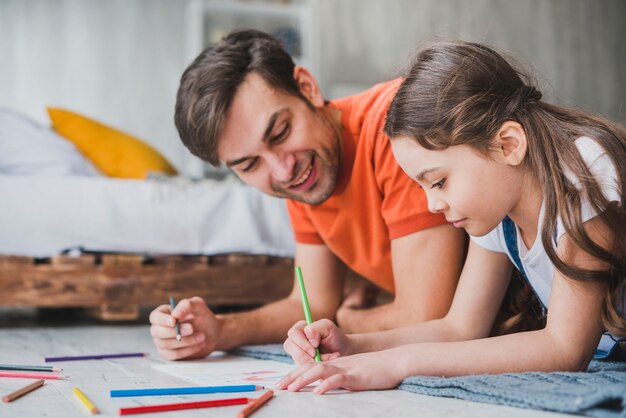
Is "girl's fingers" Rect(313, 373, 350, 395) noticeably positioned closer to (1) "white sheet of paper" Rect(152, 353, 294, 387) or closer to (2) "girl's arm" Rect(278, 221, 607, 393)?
(2) "girl's arm" Rect(278, 221, 607, 393)

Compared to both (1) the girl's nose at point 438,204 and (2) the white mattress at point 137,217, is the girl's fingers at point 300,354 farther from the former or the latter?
(2) the white mattress at point 137,217

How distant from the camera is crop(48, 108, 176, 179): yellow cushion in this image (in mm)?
2883

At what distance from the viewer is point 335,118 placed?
64.4 inches

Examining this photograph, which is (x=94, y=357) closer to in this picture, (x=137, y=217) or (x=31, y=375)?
(x=31, y=375)

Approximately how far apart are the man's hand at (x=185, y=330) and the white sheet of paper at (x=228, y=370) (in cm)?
2

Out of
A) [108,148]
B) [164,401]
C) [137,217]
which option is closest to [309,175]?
[164,401]

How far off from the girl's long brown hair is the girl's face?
0.02 m

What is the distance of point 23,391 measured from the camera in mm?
1067

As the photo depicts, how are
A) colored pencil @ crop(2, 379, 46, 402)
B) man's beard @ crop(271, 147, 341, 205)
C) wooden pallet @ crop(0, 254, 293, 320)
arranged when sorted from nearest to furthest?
colored pencil @ crop(2, 379, 46, 402) < man's beard @ crop(271, 147, 341, 205) < wooden pallet @ crop(0, 254, 293, 320)

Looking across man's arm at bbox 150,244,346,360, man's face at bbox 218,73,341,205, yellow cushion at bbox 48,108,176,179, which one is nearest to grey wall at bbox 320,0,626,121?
yellow cushion at bbox 48,108,176,179

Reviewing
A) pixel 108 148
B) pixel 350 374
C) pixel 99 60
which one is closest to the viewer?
pixel 350 374

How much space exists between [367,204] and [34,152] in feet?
4.91

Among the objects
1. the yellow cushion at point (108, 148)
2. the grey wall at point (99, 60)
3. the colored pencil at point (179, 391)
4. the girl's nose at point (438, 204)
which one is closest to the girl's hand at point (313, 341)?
the colored pencil at point (179, 391)

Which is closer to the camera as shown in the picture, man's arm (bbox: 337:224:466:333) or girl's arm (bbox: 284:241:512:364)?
girl's arm (bbox: 284:241:512:364)
